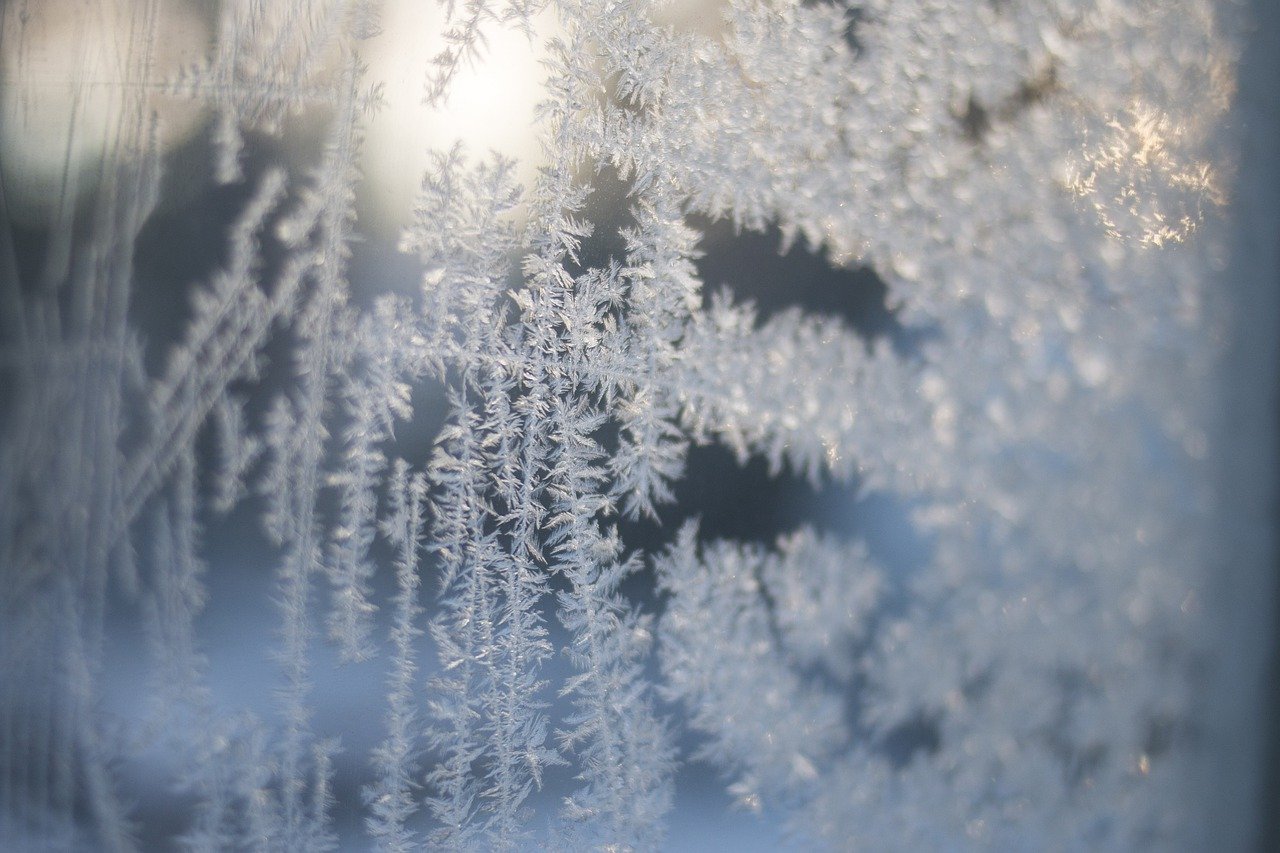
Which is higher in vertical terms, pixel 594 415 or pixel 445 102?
pixel 445 102

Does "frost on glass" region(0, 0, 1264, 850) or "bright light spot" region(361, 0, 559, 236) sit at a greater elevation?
"bright light spot" region(361, 0, 559, 236)

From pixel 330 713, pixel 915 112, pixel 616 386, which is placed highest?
pixel 915 112

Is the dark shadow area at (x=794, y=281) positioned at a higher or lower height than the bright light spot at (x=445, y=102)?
lower

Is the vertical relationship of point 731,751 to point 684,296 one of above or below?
below

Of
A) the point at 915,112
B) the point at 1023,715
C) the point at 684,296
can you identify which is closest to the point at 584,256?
the point at 684,296

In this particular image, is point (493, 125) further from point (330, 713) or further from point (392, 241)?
point (330, 713)
